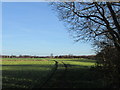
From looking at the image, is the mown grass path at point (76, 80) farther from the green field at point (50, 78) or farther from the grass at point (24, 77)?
the grass at point (24, 77)

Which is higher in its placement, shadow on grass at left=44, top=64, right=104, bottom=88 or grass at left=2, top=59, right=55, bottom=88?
grass at left=2, top=59, right=55, bottom=88

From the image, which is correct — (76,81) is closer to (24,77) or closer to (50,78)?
(50,78)

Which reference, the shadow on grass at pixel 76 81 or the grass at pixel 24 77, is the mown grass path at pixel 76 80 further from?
the grass at pixel 24 77

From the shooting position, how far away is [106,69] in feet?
37.3

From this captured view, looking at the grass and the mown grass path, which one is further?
the mown grass path

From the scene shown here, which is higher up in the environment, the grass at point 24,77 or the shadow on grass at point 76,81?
the grass at point 24,77

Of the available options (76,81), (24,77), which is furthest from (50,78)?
(76,81)

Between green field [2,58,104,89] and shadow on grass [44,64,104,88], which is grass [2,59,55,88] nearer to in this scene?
green field [2,58,104,89]

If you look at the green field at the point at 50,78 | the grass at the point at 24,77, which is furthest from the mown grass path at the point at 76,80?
the grass at the point at 24,77

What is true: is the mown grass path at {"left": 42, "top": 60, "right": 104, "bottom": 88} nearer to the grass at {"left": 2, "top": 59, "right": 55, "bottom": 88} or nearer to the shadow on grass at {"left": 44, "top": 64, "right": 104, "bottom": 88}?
the shadow on grass at {"left": 44, "top": 64, "right": 104, "bottom": 88}

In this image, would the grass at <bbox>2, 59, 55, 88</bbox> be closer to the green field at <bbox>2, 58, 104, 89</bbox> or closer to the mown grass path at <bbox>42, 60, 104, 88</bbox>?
the green field at <bbox>2, 58, 104, 89</bbox>

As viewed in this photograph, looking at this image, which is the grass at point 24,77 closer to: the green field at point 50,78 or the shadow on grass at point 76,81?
the green field at point 50,78

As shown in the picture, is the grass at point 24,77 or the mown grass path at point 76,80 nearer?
the grass at point 24,77

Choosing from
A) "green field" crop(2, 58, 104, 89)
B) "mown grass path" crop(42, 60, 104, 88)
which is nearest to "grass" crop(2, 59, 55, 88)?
"green field" crop(2, 58, 104, 89)
